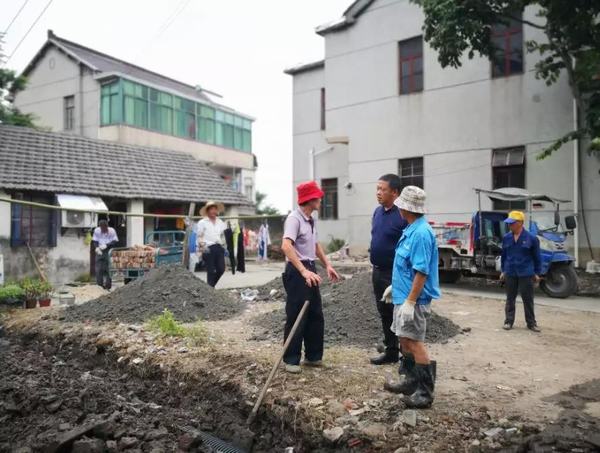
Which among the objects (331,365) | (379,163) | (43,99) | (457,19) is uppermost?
(43,99)

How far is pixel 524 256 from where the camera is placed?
23.4ft

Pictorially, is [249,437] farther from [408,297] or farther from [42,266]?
[42,266]

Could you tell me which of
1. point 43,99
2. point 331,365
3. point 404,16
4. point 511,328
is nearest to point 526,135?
point 404,16

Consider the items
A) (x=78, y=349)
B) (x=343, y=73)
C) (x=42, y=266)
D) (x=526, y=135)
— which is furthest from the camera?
(x=343, y=73)

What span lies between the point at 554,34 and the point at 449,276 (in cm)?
634

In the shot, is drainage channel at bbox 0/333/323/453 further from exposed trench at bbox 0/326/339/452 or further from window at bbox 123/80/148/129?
window at bbox 123/80/148/129

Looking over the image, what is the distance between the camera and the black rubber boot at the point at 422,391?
156 inches

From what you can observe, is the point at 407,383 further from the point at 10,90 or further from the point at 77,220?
the point at 10,90

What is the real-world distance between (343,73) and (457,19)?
23.0ft

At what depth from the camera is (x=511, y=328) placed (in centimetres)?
726

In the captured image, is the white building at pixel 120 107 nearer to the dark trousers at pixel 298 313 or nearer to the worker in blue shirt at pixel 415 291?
the dark trousers at pixel 298 313

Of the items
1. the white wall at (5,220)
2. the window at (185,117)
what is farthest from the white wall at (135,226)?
the window at (185,117)

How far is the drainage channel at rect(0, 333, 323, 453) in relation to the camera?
12.4 feet

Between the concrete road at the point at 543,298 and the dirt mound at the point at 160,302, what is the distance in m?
5.41
